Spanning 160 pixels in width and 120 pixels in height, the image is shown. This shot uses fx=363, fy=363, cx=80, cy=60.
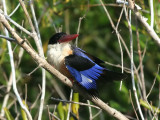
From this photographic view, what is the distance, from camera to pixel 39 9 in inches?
181

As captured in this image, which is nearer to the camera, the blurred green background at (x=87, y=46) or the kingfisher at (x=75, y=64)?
the kingfisher at (x=75, y=64)

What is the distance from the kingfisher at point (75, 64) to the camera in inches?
127

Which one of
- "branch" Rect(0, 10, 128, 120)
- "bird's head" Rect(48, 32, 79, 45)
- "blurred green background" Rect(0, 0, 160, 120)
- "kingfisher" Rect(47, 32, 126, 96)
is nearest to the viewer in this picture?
"branch" Rect(0, 10, 128, 120)

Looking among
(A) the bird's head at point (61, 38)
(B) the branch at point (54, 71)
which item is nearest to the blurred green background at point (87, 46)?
(A) the bird's head at point (61, 38)

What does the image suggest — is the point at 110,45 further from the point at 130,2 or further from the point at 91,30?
the point at 130,2

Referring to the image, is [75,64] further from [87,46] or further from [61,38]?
[87,46]

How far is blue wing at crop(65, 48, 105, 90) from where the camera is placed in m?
3.24

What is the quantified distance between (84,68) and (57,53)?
29 cm

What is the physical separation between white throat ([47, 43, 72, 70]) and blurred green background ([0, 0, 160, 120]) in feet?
2.14

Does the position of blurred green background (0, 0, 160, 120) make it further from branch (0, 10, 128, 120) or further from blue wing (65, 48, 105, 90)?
branch (0, 10, 128, 120)

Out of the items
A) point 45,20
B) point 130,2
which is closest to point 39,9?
point 45,20

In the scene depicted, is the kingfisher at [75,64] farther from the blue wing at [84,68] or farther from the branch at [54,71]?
the branch at [54,71]

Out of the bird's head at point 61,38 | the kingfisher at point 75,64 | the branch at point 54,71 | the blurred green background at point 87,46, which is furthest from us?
the blurred green background at point 87,46

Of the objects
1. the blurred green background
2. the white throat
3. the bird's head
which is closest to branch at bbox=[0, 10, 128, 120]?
the white throat
